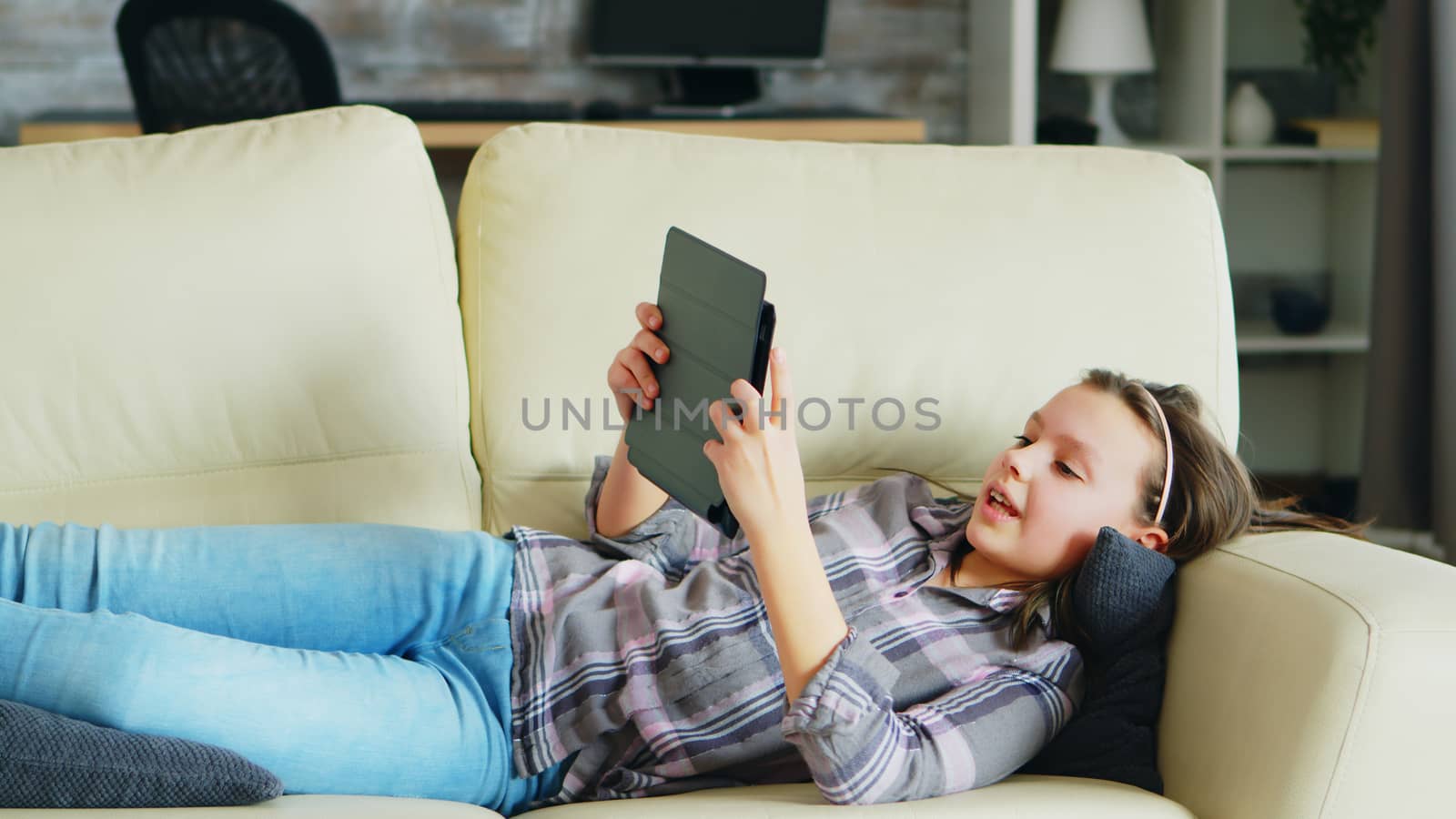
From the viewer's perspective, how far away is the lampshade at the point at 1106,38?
303 centimetres

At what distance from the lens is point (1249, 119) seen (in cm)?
309

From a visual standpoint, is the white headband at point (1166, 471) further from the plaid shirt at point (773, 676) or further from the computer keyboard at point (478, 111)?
the computer keyboard at point (478, 111)

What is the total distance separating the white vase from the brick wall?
692 mm

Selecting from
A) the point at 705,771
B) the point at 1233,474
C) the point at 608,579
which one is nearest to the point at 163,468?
the point at 608,579

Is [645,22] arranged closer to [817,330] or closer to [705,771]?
[817,330]

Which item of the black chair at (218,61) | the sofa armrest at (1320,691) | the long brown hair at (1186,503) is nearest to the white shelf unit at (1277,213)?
the black chair at (218,61)

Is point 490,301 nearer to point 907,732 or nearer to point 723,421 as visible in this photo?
point 723,421

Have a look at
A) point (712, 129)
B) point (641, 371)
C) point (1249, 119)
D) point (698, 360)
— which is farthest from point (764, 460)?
point (1249, 119)

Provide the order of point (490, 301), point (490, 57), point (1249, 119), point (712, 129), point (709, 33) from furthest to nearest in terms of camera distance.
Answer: point (490, 57) → point (709, 33) → point (1249, 119) → point (712, 129) → point (490, 301)

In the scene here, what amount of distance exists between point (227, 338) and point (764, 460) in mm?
688

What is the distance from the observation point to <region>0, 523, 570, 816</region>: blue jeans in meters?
1.00

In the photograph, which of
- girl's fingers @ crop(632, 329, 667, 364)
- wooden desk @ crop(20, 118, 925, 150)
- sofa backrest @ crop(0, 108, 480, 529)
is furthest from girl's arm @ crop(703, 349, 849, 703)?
wooden desk @ crop(20, 118, 925, 150)

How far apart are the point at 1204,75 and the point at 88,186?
248cm

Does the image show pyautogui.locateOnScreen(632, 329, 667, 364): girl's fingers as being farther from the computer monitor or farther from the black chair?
the computer monitor
